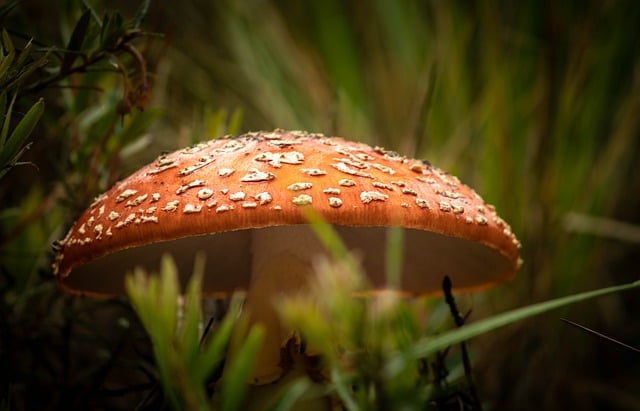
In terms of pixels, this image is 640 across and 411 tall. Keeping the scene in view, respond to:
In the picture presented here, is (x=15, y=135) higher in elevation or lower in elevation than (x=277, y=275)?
higher

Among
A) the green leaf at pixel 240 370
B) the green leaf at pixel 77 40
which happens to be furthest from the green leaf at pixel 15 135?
the green leaf at pixel 240 370

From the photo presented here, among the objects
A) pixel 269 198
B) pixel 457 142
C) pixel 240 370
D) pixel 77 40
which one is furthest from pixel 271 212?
pixel 457 142

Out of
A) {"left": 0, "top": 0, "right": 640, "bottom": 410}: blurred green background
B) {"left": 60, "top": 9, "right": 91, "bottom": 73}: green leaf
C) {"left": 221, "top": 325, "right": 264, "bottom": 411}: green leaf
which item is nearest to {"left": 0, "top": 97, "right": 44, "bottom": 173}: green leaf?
{"left": 60, "top": 9, "right": 91, "bottom": 73}: green leaf

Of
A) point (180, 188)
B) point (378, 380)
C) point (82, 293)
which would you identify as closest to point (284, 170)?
point (180, 188)

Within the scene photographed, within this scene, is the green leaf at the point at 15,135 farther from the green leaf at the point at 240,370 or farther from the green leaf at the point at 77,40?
the green leaf at the point at 240,370

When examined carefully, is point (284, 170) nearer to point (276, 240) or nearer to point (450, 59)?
point (276, 240)

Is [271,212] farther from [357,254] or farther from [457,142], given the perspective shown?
[457,142]
